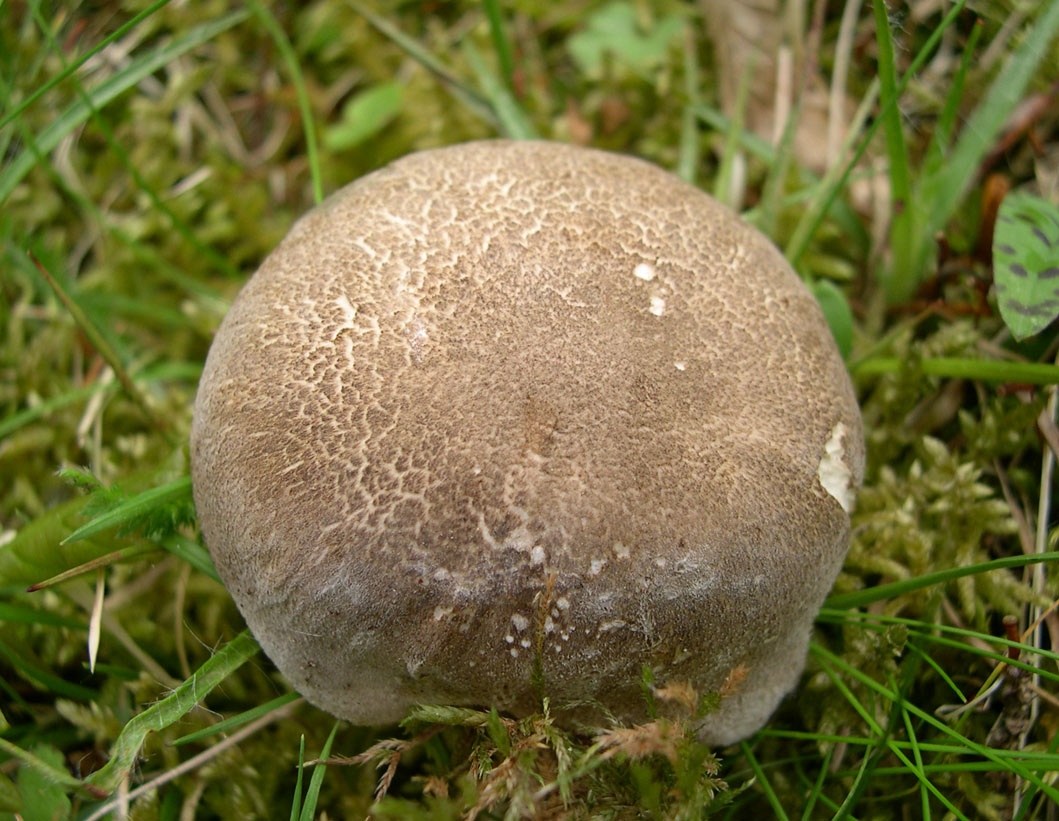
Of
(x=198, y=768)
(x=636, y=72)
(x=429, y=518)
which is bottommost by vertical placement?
(x=198, y=768)

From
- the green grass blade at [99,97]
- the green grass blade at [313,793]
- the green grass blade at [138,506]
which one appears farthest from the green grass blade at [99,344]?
the green grass blade at [313,793]

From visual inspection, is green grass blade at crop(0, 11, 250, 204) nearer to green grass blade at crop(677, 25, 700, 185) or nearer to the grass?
the grass

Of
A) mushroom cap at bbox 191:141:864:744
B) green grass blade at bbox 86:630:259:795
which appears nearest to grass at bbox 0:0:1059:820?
green grass blade at bbox 86:630:259:795

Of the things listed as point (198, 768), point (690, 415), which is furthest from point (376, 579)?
point (198, 768)

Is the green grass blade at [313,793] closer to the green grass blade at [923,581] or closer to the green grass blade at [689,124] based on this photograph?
the green grass blade at [923,581]

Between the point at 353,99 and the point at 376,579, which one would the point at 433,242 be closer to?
the point at 376,579

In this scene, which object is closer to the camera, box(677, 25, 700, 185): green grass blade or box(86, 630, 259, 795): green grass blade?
box(86, 630, 259, 795): green grass blade

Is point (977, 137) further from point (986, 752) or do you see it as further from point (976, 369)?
point (986, 752)
